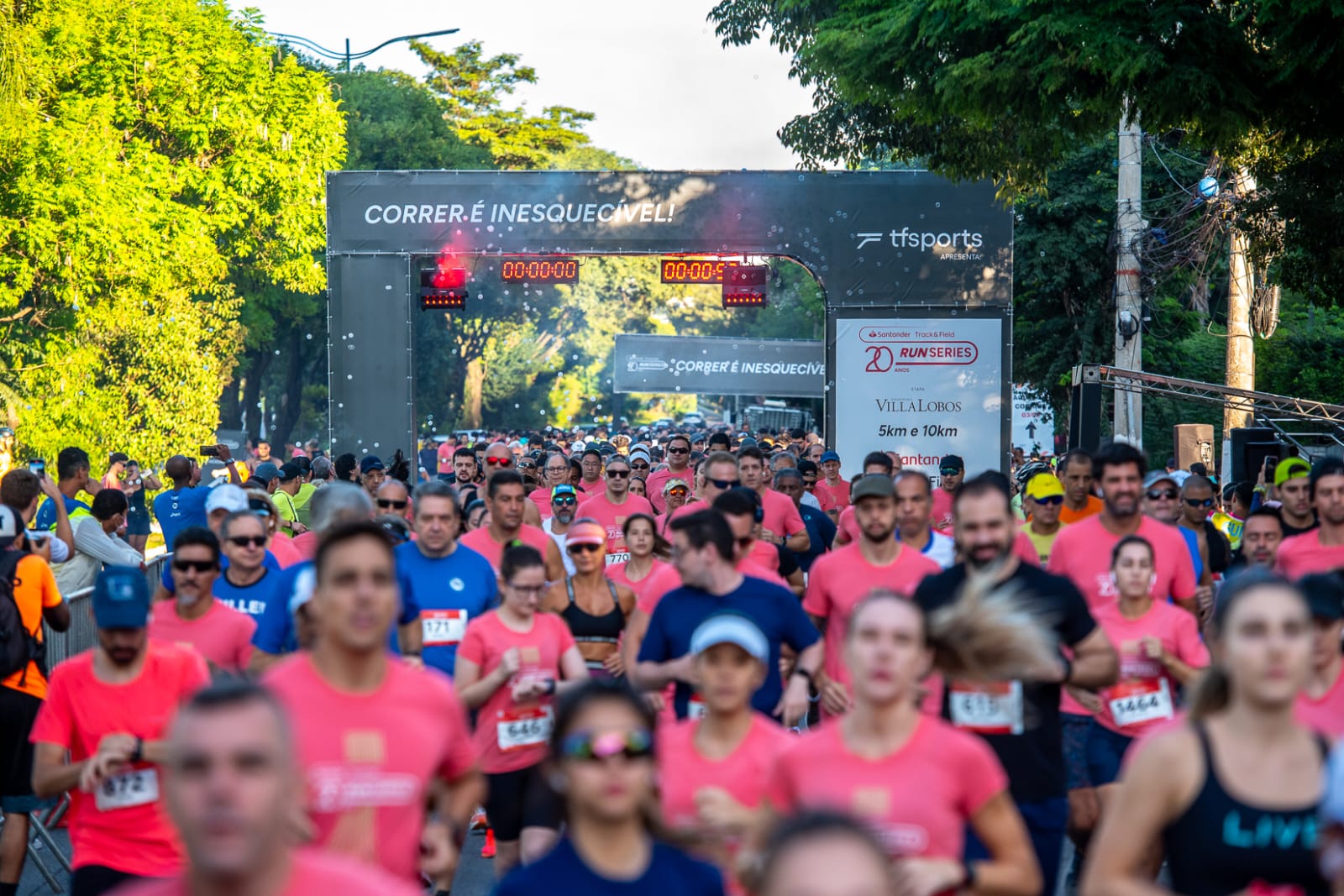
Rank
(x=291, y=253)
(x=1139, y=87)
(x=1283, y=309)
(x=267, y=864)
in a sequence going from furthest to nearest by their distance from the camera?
(x=291, y=253), (x=1283, y=309), (x=1139, y=87), (x=267, y=864)

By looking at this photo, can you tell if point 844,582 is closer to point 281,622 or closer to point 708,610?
point 708,610

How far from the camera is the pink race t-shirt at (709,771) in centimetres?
443

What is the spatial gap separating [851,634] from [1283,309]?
33.0m

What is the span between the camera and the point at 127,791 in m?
5.17

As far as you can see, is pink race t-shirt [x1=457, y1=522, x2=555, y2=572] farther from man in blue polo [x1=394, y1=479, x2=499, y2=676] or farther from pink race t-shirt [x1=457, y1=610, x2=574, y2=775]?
pink race t-shirt [x1=457, y1=610, x2=574, y2=775]

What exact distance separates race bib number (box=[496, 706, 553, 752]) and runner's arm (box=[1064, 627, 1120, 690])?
6.83ft

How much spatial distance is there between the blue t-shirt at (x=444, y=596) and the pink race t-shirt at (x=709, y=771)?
115 inches

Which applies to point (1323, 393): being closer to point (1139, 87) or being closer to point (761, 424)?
point (1139, 87)

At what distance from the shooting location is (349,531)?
170 inches

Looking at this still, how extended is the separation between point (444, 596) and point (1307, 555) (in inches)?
145

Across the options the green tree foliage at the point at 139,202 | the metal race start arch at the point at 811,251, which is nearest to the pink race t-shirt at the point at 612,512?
the metal race start arch at the point at 811,251

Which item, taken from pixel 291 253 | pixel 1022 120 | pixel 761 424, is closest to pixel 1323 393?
pixel 1022 120

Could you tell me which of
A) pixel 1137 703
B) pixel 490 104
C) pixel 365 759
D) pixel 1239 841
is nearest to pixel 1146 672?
pixel 1137 703

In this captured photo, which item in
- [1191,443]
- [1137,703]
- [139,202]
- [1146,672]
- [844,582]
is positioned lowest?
[1137,703]
